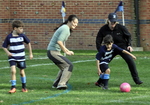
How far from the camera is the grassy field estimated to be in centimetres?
908

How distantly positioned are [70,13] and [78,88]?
11.6m

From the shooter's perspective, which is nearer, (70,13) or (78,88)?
(78,88)

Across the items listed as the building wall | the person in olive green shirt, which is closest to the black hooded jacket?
the person in olive green shirt

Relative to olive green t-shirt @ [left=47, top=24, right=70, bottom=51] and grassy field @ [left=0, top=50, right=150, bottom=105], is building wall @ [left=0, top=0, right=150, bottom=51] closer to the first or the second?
grassy field @ [left=0, top=50, right=150, bottom=105]

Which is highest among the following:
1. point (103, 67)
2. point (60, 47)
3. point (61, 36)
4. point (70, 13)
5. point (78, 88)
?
point (61, 36)

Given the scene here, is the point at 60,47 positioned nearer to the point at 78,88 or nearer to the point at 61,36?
the point at 61,36

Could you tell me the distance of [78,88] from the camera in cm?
1098

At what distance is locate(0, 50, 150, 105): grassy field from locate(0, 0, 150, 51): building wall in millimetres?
4874

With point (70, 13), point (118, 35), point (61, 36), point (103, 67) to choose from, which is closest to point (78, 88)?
point (103, 67)

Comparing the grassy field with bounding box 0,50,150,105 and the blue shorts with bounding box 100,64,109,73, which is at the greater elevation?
the blue shorts with bounding box 100,64,109,73

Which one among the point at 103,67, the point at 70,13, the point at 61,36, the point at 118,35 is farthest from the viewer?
the point at 70,13

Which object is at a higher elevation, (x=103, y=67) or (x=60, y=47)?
(x=60, y=47)

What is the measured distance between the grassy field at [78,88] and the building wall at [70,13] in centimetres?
487

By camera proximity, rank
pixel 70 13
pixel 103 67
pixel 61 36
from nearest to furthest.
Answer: pixel 61 36 < pixel 103 67 < pixel 70 13
